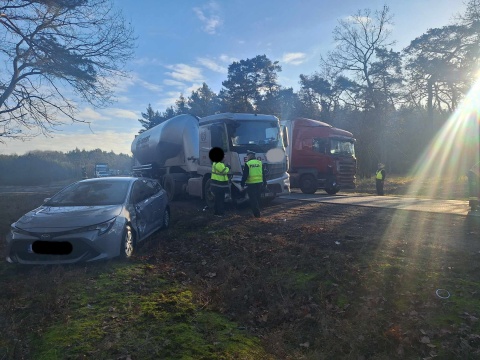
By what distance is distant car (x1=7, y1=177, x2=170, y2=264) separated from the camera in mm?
5664

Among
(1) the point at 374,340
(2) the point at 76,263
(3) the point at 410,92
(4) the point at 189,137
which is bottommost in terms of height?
(1) the point at 374,340

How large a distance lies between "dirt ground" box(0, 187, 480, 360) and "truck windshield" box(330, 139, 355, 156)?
977 cm

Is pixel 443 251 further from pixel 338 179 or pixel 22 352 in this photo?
pixel 338 179

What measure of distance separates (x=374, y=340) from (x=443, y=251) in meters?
2.91

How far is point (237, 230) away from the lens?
8.12 metres

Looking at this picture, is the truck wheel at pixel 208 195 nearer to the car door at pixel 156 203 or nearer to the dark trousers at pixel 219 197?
the dark trousers at pixel 219 197

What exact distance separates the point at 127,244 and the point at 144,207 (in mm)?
1255

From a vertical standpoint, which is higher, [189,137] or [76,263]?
[189,137]

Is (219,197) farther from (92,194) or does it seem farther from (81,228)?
(81,228)

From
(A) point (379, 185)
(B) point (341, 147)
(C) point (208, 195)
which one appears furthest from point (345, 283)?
(A) point (379, 185)

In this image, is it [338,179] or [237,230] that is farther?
[338,179]

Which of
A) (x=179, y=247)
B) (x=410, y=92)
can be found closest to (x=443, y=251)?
(x=179, y=247)

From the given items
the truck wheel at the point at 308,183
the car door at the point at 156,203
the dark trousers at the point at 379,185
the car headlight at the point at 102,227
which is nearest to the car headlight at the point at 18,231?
the car headlight at the point at 102,227

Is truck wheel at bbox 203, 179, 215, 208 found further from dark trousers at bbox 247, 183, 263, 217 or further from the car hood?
the car hood
